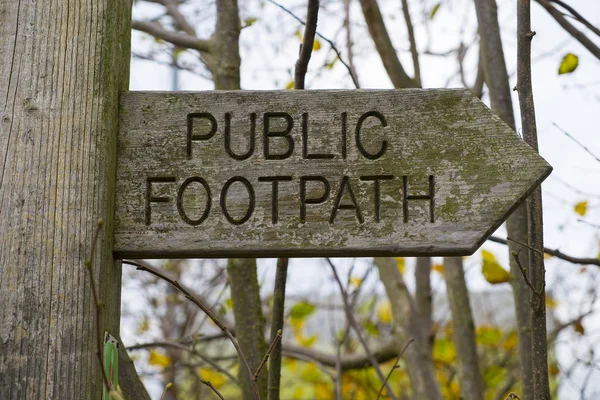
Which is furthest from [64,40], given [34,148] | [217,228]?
[217,228]

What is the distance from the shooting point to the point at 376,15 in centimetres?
335

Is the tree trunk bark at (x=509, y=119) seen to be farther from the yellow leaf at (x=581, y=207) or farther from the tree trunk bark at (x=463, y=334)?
the yellow leaf at (x=581, y=207)

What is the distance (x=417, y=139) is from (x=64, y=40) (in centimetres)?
71

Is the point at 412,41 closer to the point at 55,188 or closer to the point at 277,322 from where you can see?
the point at 277,322

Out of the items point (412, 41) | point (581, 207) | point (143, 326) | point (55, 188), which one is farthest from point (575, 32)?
point (143, 326)

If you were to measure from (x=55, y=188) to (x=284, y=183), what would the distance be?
427mm

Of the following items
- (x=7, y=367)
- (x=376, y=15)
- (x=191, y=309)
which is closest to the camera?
(x=7, y=367)

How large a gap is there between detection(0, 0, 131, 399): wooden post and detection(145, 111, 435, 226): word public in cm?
13

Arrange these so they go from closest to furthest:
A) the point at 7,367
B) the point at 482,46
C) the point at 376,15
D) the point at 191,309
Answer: the point at 7,367
the point at 482,46
the point at 376,15
the point at 191,309

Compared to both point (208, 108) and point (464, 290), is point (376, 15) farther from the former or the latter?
point (208, 108)

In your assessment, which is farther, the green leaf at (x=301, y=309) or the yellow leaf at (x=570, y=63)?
the green leaf at (x=301, y=309)

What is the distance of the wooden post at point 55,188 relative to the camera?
1.27 meters

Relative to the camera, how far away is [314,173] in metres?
1.39

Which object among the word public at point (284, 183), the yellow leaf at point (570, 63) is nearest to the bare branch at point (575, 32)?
the yellow leaf at point (570, 63)
